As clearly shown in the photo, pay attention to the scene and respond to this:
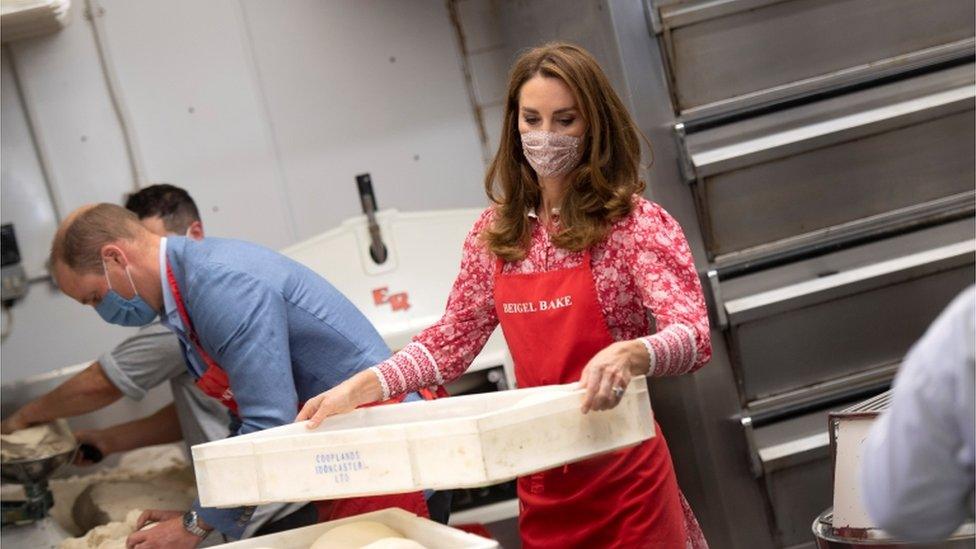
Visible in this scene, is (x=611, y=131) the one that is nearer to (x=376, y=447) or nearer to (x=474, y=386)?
(x=376, y=447)

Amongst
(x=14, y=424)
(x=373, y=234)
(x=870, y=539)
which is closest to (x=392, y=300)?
(x=373, y=234)

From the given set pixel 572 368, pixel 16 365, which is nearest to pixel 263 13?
pixel 16 365

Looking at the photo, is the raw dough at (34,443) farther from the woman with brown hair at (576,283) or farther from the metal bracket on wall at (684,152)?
the metal bracket on wall at (684,152)

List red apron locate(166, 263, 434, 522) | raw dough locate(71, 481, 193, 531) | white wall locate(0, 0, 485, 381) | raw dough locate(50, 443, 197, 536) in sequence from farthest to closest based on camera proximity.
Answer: white wall locate(0, 0, 485, 381) < raw dough locate(50, 443, 197, 536) < raw dough locate(71, 481, 193, 531) < red apron locate(166, 263, 434, 522)

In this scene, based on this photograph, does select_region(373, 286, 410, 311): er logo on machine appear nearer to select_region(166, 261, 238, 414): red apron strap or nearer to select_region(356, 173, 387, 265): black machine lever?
select_region(356, 173, 387, 265): black machine lever

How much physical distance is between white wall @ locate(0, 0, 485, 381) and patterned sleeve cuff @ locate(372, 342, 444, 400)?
2.06 metres

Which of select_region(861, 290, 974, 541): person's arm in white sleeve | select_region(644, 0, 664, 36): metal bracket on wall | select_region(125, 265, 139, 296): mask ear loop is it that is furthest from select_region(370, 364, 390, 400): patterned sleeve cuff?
select_region(644, 0, 664, 36): metal bracket on wall

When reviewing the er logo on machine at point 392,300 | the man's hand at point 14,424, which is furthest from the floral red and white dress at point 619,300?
the man's hand at point 14,424

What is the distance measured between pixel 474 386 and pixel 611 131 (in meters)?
1.62

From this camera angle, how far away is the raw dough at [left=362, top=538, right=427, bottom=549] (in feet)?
5.84

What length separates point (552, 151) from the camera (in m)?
2.07

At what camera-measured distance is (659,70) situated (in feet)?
10.1

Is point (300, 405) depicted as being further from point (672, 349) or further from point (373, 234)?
point (373, 234)

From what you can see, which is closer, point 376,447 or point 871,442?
point 871,442
